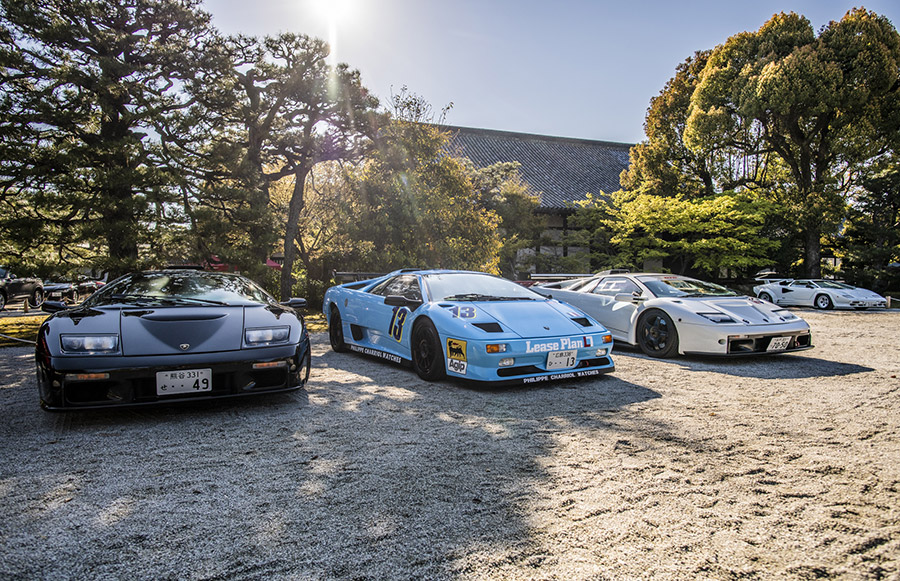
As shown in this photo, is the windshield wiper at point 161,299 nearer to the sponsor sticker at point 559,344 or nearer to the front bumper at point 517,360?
the front bumper at point 517,360

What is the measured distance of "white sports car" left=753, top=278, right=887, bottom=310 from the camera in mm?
14812

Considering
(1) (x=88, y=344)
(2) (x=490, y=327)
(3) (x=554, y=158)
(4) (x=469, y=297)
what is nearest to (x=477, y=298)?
(4) (x=469, y=297)

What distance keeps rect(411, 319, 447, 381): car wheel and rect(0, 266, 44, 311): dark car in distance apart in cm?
1463

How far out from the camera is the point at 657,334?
6543 mm

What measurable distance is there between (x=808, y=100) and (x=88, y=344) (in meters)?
19.0

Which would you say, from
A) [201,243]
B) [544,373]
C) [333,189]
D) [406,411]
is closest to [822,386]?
[544,373]

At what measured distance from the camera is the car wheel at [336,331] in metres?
6.89

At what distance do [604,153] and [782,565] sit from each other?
89.5 feet

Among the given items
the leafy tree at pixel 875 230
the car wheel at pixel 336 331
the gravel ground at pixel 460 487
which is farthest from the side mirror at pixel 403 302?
the leafy tree at pixel 875 230

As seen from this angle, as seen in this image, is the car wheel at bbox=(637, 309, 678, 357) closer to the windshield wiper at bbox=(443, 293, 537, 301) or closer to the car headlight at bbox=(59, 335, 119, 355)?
the windshield wiper at bbox=(443, 293, 537, 301)

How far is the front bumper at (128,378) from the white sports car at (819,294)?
16.4 meters

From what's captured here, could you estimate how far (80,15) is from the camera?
853cm

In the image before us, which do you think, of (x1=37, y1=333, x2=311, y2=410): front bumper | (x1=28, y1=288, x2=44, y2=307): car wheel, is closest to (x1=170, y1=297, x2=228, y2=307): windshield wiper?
(x1=37, y1=333, x2=311, y2=410): front bumper

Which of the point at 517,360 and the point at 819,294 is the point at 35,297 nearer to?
the point at 517,360
